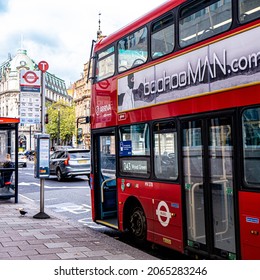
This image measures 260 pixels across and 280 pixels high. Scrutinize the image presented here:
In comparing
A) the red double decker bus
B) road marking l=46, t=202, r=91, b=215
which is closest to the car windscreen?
road marking l=46, t=202, r=91, b=215

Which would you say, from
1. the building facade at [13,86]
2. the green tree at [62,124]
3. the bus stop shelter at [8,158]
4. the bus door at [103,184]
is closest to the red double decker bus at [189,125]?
the bus door at [103,184]

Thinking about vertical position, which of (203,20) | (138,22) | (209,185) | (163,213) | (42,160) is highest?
(138,22)

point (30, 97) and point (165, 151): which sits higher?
point (30, 97)

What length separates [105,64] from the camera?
8656 millimetres

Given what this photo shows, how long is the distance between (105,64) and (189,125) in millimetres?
3292

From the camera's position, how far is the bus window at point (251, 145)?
477 centimetres

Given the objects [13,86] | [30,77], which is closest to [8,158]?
[30,77]

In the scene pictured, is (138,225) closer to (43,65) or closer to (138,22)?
(138,22)

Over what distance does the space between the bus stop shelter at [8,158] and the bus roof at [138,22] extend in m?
5.46

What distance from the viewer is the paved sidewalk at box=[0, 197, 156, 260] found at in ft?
20.9

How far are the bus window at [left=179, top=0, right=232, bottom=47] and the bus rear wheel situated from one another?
9.73 feet
